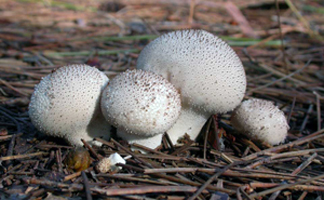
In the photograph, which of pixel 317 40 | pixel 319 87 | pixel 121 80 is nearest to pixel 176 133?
pixel 121 80

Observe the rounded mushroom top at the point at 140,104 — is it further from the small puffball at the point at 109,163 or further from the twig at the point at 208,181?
the twig at the point at 208,181

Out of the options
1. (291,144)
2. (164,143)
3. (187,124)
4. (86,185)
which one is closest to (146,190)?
(86,185)

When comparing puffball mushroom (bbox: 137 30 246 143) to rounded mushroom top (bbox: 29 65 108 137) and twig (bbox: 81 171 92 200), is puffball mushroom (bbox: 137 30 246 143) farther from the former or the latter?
twig (bbox: 81 171 92 200)

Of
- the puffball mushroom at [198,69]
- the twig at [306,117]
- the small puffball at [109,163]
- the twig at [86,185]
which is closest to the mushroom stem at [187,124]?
the puffball mushroom at [198,69]

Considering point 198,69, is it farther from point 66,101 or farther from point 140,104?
point 66,101

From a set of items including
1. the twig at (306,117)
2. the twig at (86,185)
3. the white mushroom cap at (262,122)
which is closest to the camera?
the twig at (86,185)

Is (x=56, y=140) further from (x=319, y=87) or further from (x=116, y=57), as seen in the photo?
(x=319, y=87)

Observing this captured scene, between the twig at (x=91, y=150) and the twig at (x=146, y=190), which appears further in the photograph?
the twig at (x=91, y=150)
